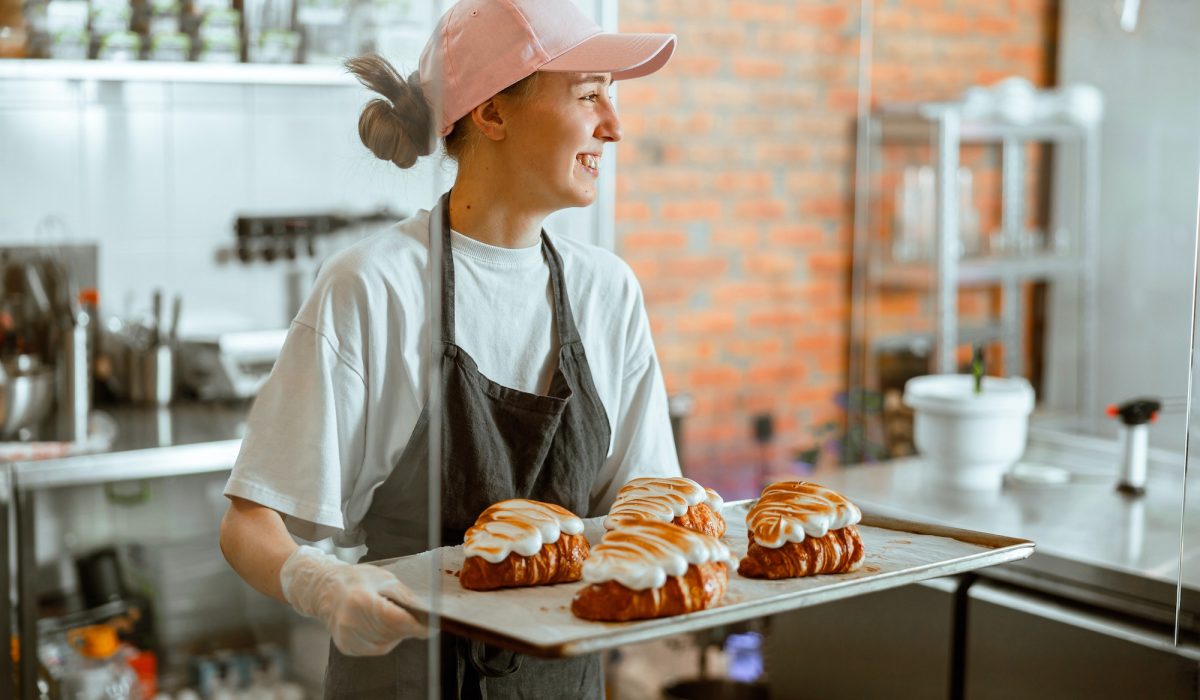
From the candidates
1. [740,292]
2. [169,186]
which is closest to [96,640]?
[169,186]

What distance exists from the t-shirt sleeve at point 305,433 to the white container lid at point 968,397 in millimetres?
1300

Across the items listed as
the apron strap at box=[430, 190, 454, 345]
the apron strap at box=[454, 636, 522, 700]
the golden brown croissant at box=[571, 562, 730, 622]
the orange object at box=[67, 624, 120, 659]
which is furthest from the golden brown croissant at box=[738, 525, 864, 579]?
the orange object at box=[67, 624, 120, 659]

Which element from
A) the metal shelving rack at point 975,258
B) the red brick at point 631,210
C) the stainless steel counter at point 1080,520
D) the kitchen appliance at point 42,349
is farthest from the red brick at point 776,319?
the kitchen appliance at point 42,349

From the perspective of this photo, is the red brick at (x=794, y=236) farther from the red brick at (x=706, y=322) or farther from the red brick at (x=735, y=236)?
the red brick at (x=706, y=322)

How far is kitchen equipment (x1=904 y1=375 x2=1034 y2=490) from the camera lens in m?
2.13

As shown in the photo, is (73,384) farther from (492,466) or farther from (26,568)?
(492,466)

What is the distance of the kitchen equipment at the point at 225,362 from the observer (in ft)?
6.24

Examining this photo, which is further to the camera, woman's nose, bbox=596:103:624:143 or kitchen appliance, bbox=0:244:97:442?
kitchen appliance, bbox=0:244:97:442

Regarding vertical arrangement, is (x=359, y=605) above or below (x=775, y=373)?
above

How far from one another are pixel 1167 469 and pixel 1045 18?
236 centimetres

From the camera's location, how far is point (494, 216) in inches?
50.0

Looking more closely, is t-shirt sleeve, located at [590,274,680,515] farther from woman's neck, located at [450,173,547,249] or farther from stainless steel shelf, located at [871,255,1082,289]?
stainless steel shelf, located at [871,255,1082,289]

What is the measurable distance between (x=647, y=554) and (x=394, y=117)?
430 mm

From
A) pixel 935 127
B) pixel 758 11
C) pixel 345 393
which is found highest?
pixel 758 11
